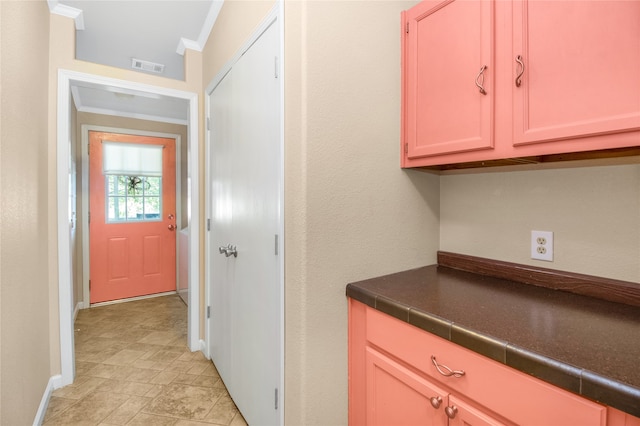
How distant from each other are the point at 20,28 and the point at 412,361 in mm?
2095

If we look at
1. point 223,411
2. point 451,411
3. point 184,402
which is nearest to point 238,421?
point 223,411

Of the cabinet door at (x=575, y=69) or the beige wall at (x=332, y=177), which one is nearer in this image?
the cabinet door at (x=575, y=69)

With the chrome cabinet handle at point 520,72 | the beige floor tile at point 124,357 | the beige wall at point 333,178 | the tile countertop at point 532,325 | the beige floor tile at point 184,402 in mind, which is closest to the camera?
the tile countertop at point 532,325

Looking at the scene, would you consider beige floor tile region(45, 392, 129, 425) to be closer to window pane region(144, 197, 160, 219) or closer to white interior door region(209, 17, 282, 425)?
white interior door region(209, 17, 282, 425)

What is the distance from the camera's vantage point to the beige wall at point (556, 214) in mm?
1028

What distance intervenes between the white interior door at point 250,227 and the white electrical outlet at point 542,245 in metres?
1.02

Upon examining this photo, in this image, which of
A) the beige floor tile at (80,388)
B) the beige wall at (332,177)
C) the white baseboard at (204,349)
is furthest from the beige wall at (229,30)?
the beige floor tile at (80,388)

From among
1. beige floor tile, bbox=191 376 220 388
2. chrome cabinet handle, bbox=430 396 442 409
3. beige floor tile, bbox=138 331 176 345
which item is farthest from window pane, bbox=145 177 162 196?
chrome cabinet handle, bbox=430 396 442 409

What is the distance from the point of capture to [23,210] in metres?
1.43

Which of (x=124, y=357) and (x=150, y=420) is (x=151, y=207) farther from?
(x=150, y=420)

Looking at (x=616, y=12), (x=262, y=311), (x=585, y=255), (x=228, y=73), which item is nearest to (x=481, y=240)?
(x=585, y=255)

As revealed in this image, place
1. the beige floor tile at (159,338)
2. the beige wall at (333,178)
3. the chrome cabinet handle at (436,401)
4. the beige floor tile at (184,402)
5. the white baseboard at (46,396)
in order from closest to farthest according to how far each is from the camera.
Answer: the chrome cabinet handle at (436,401), the beige wall at (333,178), the white baseboard at (46,396), the beige floor tile at (184,402), the beige floor tile at (159,338)

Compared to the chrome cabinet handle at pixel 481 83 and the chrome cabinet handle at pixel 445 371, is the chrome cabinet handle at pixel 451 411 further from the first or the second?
the chrome cabinet handle at pixel 481 83

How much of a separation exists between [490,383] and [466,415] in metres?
0.13
